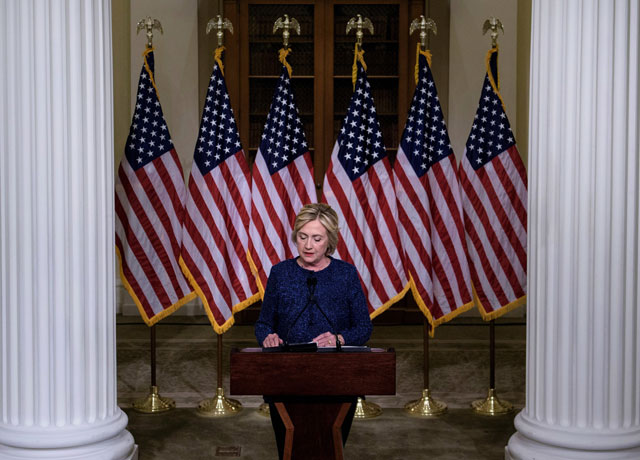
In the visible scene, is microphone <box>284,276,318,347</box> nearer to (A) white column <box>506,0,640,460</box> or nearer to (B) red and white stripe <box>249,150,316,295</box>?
(A) white column <box>506,0,640,460</box>

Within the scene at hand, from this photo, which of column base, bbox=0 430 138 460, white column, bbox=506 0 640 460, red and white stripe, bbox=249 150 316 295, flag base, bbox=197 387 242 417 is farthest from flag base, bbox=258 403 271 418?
white column, bbox=506 0 640 460

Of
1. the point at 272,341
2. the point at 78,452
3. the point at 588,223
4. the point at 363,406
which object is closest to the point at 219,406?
the point at 363,406

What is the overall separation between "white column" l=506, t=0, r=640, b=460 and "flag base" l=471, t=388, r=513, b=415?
5.66ft

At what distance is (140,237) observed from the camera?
584 centimetres

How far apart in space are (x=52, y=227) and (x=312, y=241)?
48.5 inches

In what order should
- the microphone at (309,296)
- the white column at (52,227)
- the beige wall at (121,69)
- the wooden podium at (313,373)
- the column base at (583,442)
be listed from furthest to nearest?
1. the beige wall at (121,69)
2. the column base at (583,442)
3. the white column at (52,227)
4. the microphone at (309,296)
5. the wooden podium at (313,373)

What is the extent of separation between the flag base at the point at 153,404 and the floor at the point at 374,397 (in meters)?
0.06

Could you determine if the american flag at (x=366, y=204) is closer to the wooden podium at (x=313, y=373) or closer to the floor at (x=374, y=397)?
the floor at (x=374, y=397)

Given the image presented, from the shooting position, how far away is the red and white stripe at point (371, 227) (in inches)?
230

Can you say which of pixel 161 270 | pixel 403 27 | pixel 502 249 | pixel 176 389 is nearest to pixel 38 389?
pixel 161 270

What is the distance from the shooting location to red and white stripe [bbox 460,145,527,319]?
5.84 metres

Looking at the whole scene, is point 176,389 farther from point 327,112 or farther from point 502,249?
point 327,112

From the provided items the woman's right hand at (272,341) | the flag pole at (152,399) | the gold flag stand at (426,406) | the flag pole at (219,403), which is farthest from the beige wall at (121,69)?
the woman's right hand at (272,341)

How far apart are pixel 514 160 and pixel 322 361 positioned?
320cm
